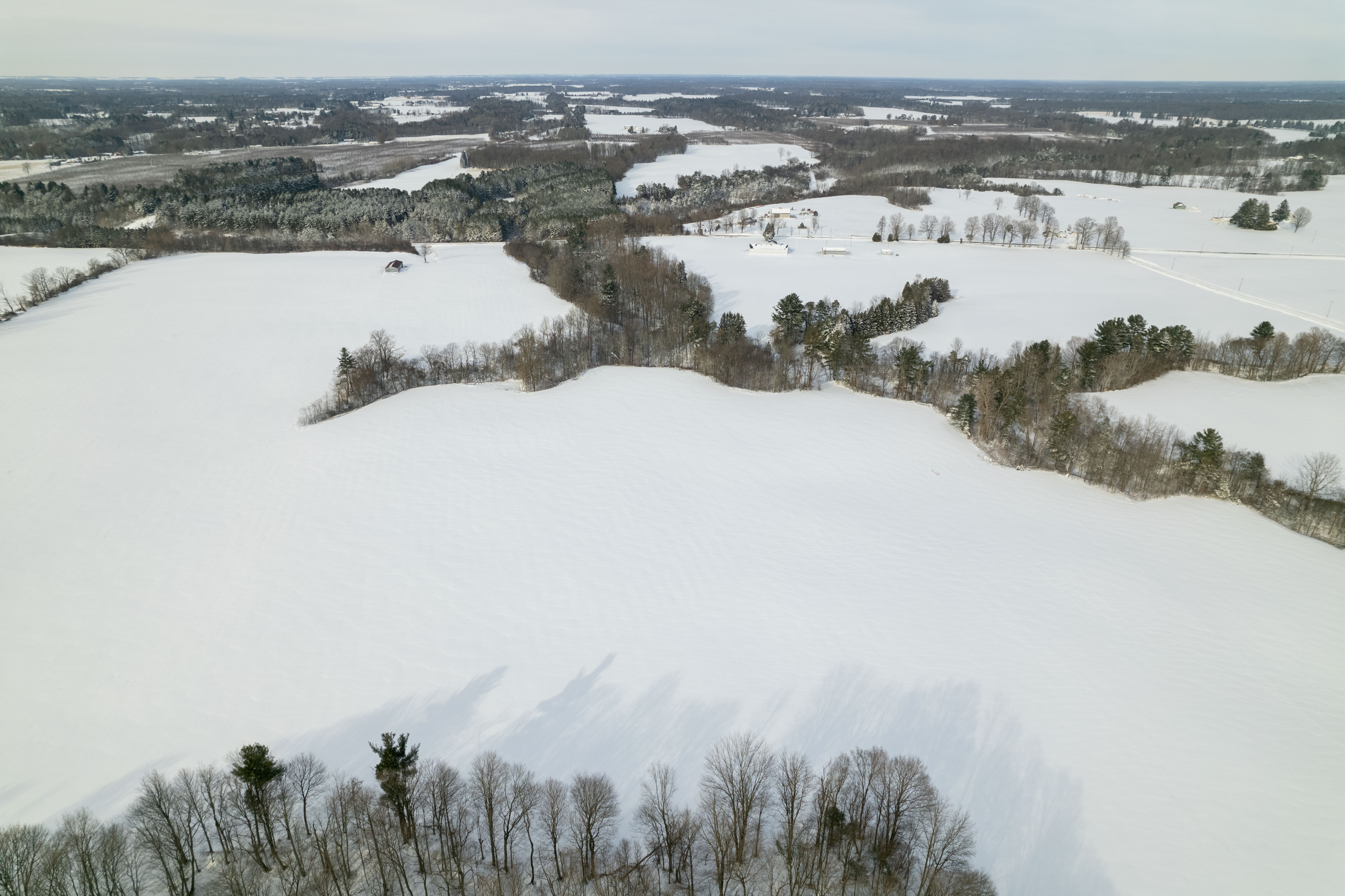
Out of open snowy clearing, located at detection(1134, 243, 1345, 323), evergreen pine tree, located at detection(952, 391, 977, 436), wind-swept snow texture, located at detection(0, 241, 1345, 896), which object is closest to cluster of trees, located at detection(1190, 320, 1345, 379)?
open snowy clearing, located at detection(1134, 243, 1345, 323)

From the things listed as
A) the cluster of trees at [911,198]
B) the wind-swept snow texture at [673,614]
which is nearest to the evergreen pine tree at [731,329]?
the wind-swept snow texture at [673,614]

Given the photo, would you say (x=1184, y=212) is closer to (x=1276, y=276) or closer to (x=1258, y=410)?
(x=1276, y=276)

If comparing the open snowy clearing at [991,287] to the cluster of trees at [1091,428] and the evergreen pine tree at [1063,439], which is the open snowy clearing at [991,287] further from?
the evergreen pine tree at [1063,439]

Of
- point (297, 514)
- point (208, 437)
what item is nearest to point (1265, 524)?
point (297, 514)

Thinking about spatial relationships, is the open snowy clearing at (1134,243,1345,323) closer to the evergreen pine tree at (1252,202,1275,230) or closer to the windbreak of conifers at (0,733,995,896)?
the evergreen pine tree at (1252,202,1275,230)

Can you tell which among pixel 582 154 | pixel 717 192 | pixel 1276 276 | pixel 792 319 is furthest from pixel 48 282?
pixel 1276 276

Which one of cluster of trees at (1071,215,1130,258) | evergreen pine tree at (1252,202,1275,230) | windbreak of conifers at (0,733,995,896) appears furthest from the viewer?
evergreen pine tree at (1252,202,1275,230)
